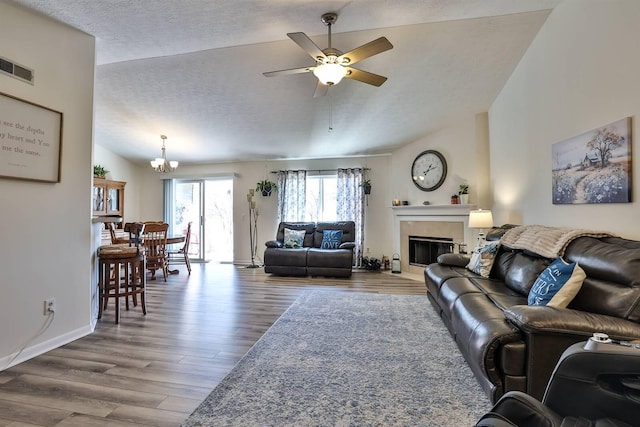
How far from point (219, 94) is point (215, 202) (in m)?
3.46

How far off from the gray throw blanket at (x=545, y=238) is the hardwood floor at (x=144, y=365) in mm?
2487

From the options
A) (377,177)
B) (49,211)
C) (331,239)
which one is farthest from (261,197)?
(49,211)

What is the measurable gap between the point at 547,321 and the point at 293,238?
4.75m

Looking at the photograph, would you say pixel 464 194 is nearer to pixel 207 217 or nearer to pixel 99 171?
pixel 207 217

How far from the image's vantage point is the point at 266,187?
6.62m

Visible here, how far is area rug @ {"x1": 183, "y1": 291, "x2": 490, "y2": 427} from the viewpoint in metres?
1.60

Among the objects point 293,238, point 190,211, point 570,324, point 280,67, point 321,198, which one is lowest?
point 570,324

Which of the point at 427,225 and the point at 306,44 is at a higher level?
the point at 306,44

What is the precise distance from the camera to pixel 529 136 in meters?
3.37

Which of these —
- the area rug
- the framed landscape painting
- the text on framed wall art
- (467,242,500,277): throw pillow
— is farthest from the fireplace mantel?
the text on framed wall art

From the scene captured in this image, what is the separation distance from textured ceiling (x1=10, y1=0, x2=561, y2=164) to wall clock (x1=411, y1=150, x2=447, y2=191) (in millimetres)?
441

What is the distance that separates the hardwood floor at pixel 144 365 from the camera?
1.65m

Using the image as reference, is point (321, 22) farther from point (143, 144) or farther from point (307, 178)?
point (143, 144)

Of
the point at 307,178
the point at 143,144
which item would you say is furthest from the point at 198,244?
the point at 307,178
